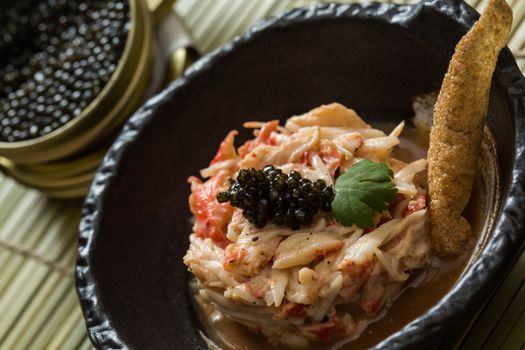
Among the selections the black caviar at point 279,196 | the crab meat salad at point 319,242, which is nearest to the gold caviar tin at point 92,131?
the crab meat salad at point 319,242

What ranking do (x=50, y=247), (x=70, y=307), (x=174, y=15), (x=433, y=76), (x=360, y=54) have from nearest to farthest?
1. (x=433, y=76)
2. (x=360, y=54)
3. (x=70, y=307)
4. (x=50, y=247)
5. (x=174, y=15)

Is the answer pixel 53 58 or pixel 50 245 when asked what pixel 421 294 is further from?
pixel 53 58

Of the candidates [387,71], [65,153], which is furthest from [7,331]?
[387,71]

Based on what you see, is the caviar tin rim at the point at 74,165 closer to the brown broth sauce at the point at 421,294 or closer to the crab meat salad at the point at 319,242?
the crab meat salad at the point at 319,242

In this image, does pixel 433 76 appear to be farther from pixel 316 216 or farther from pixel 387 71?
pixel 316 216

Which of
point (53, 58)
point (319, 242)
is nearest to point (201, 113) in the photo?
point (319, 242)

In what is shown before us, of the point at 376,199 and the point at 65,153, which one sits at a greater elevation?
the point at 376,199

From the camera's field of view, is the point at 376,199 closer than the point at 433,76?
Yes

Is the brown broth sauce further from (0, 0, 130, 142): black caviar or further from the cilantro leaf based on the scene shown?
(0, 0, 130, 142): black caviar
